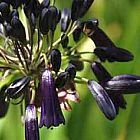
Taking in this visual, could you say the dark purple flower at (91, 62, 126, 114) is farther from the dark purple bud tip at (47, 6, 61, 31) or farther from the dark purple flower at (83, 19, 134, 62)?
the dark purple bud tip at (47, 6, 61, 31)

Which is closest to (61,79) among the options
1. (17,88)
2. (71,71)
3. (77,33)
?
(71,71)

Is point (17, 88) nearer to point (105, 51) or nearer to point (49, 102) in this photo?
point (49, 102)

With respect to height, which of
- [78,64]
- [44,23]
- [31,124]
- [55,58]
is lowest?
[31,124]

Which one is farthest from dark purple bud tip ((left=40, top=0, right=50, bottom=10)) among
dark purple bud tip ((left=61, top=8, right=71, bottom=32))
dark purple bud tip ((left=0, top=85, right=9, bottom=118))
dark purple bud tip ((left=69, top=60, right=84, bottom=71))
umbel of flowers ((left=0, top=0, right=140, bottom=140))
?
dark purple bud tip ((left=0, top=85, right=9, bottom=118))

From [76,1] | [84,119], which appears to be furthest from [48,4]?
[84,119]

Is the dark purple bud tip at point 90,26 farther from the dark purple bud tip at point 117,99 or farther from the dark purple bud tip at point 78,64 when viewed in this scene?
the dark purple bud tip at point 117,99

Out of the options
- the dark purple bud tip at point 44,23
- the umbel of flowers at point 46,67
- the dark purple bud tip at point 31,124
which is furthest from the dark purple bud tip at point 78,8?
the dark purple bud tip at point 31,124

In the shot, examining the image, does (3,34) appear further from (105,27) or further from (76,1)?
(105,27)
